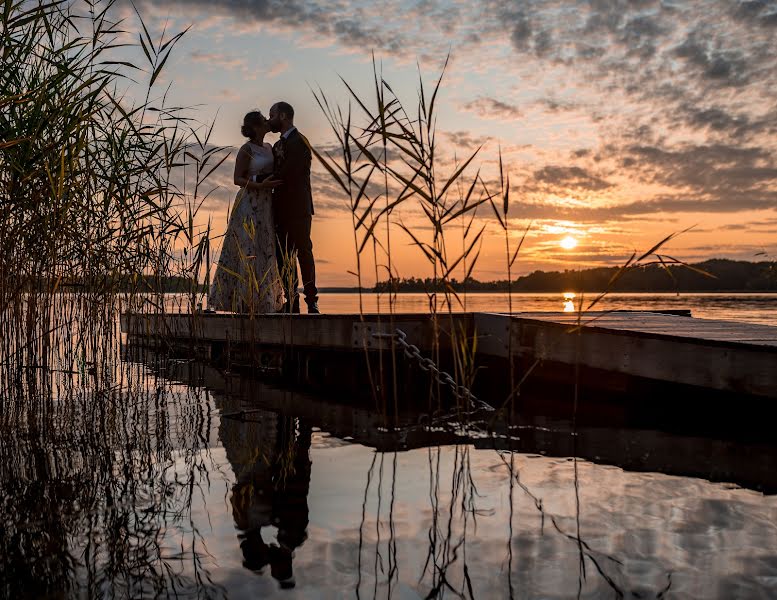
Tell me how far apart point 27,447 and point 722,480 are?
3.14m

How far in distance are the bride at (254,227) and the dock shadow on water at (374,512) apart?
3.51 metres

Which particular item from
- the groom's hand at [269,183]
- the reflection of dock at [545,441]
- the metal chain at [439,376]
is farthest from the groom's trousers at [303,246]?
the reflection of dock at [545,441]

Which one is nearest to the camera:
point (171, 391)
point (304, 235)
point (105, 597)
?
point (105, 597)

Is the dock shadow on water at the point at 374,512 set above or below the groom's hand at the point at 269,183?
below

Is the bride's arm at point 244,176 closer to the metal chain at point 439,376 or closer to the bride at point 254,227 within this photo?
the bride at point 254,227

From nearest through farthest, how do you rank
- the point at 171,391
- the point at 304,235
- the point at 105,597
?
1. the point at 105,597
2. the point at 171,391
3. the point at 304,235

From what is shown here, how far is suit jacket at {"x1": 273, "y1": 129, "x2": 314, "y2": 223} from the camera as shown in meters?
7.07

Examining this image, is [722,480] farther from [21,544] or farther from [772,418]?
[21,544]

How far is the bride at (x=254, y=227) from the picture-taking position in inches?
282

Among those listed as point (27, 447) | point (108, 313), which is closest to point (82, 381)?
point (108, 313)

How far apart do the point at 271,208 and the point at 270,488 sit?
202 inches

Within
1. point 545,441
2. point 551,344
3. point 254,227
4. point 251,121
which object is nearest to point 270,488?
point 545,441

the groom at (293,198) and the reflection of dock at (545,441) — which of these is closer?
the reflection of dock at (545,441)

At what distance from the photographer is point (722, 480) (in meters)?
2.82
